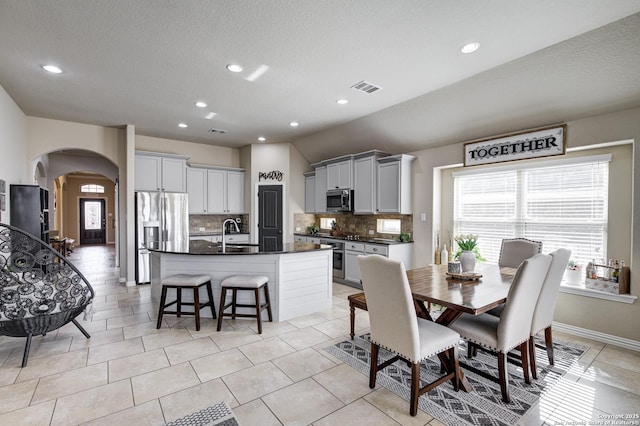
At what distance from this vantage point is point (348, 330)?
3.55 metres

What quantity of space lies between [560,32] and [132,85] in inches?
176

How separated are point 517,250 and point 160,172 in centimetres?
612

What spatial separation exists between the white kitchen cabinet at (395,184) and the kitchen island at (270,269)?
5.56 feet

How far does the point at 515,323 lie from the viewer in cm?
223

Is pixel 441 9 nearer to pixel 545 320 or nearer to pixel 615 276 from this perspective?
pixel 545 320

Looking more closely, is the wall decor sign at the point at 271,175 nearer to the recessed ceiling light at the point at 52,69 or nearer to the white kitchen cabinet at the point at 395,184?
the white kitchen cabinet at the point at 395,184

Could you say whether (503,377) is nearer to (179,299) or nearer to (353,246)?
(179,299)

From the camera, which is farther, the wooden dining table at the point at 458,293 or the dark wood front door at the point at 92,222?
the dark wood front door at the point at 92,222

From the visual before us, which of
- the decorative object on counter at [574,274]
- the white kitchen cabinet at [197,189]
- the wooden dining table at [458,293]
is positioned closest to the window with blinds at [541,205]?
the decorative object on counter at [574,274]

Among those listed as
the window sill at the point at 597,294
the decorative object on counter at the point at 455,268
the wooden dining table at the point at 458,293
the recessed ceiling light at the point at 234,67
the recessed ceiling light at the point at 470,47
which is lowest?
the window sill at the point at 597,294

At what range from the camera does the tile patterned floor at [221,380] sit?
2084mm

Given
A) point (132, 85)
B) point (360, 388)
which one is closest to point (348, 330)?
point (360, 388)

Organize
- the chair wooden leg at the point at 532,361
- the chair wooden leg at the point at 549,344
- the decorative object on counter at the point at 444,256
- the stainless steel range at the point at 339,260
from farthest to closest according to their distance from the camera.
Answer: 1. the stainless steel range at the point at 339,260
2. the decorative object on counter at the point at 444,256
3. the chair wooden leg at the point at 549,344
4. the chair wooden leg at the point at 532,361

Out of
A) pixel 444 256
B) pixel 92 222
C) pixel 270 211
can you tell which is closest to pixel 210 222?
pixel 270 211
